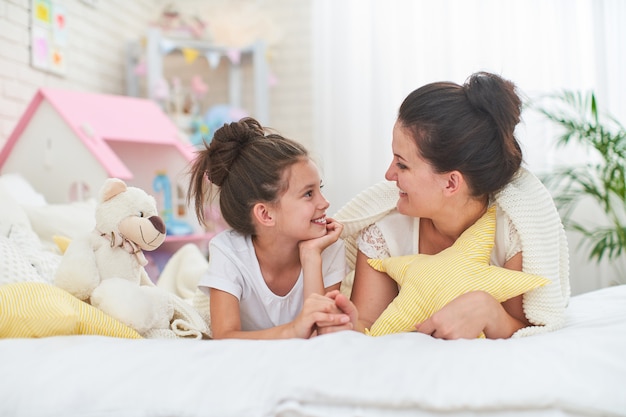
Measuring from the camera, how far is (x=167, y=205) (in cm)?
324

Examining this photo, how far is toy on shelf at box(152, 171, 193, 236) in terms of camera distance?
124 inches

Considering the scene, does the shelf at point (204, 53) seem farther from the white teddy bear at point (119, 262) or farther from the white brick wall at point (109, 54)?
the white teddy bear at point (119, 262)

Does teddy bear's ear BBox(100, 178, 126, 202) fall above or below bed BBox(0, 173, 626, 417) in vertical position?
above

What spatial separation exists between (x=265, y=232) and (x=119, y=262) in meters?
0.35

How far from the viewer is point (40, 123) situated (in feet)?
9.41

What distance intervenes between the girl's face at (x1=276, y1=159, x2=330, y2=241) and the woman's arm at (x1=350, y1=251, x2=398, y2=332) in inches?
5.7

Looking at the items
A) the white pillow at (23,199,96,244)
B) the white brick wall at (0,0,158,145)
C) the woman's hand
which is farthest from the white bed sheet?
the white brick wall at (0,0,158,145)

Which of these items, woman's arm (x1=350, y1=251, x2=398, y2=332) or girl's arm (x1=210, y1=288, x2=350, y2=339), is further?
woman's arm (x1=350, y1=251, x2=398, y2=332)

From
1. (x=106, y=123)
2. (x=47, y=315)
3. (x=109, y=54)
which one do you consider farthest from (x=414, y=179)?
(x=109, y=54)

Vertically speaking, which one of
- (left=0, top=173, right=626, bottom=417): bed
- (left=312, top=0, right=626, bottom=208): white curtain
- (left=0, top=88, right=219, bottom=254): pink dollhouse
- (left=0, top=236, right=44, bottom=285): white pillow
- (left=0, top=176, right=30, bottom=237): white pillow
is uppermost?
(left=312, top=0, right=626, bottom=208): white curtain

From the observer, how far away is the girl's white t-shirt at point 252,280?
150 cm

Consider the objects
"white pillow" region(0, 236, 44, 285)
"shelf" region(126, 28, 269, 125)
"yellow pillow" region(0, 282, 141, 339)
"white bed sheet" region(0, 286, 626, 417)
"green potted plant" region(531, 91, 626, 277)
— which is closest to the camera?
"white bed sheet" region(0, 286, 626, 417)

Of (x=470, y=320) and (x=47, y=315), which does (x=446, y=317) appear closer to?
(x=470, y=320)

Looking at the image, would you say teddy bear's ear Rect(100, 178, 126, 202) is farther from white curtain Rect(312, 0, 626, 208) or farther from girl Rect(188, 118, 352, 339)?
white curtain Rect(312, 0, 626, 208)
